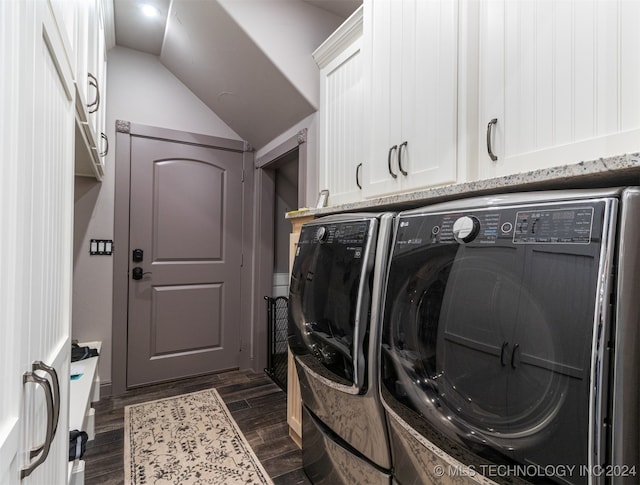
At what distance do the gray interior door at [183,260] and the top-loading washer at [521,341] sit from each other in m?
2.42

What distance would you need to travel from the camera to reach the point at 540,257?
643 mm

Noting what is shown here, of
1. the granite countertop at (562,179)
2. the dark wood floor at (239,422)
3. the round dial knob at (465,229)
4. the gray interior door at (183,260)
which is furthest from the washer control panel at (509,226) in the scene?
the gray interior door at (183,260)

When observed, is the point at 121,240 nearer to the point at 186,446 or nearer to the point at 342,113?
the point at 186,446

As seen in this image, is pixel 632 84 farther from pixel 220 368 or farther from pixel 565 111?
pixel 220 368

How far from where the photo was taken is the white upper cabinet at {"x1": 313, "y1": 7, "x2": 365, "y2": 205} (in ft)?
5.59

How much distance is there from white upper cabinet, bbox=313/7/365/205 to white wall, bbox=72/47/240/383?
1.61 m

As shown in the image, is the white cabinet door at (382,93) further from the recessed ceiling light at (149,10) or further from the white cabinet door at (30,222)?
the recessed ceiling light at (149,10)

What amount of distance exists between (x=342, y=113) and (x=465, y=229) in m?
1.29

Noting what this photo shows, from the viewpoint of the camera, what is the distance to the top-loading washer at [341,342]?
3.55 feet

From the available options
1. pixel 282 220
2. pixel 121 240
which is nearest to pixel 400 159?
pixel 282 220

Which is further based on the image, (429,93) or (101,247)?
(101,247)

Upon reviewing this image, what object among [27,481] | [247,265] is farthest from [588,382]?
[247,265]

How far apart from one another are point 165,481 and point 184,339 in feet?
4.58

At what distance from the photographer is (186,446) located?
6.31ft
